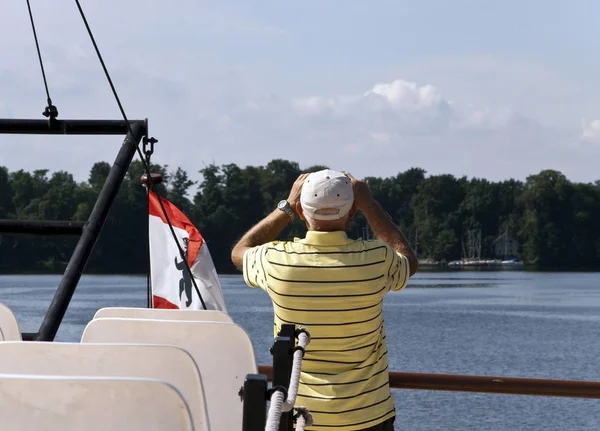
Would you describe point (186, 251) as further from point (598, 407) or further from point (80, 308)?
point (80, 308)

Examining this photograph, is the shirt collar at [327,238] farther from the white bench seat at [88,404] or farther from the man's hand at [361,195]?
the white bench seat at [88,404]

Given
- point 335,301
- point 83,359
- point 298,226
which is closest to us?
point 83,359

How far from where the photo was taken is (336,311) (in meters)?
2.84

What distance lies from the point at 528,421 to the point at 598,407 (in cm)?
139

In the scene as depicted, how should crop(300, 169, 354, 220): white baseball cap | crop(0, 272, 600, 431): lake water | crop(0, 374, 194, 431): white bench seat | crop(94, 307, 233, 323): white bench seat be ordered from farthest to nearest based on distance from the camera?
crop(0, 272, 600, 431): lake water, crop(94, 307, 233, 323): white bench seat, crop(300, 169, 354, 220): white baseball cap, crop(0, 374, 194, 431): white bench seat

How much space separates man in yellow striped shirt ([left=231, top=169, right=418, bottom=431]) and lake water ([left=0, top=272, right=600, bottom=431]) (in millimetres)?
13922

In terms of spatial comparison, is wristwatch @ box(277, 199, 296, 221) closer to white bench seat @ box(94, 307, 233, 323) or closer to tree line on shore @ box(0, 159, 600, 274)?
white bench seat @ box(94, 307, 233, 323)

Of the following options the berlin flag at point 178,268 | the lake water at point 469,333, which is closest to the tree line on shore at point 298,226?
the lake water at point 469,333

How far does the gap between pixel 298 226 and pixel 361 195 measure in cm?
5423

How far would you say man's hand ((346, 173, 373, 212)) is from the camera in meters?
3.04

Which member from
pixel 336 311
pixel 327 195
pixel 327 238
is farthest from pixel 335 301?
pixel 327 195

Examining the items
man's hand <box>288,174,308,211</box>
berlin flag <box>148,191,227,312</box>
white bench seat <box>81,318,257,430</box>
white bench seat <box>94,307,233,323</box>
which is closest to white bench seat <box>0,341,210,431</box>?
white bench seat <box>81,318,257,430</box>

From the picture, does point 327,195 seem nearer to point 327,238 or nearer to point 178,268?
point 327,238

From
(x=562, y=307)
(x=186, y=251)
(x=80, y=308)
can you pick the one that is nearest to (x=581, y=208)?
(x=562, y=307)
